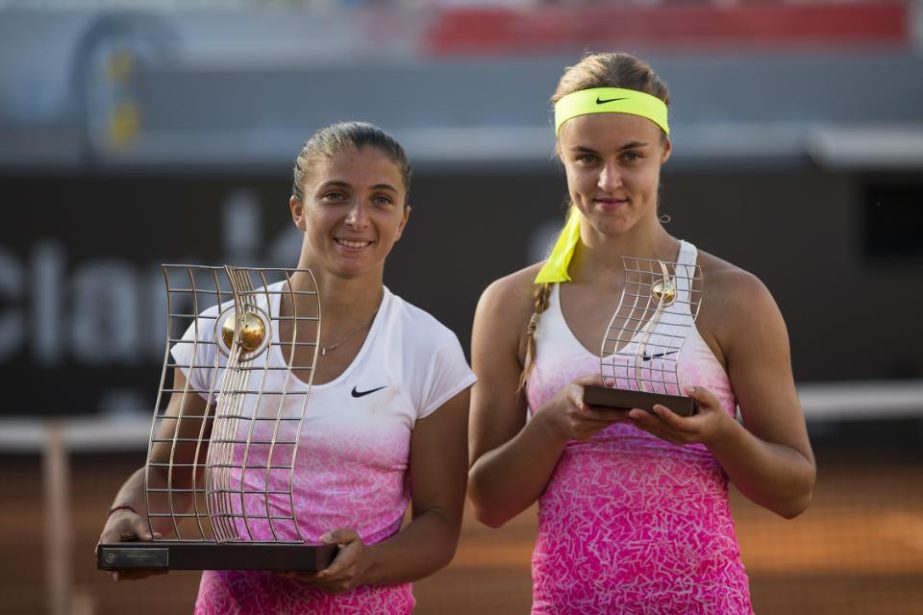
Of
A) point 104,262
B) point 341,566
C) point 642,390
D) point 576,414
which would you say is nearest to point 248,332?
point 341,566

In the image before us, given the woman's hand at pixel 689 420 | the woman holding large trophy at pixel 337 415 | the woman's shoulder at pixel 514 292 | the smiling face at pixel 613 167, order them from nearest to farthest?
the woman's hand at pixel 689 420
the woman holding large trophy at pixel 337 415
the smiling face at pixel 613 167
the woman's shoulder at pixel 514 292

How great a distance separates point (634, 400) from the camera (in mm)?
2188

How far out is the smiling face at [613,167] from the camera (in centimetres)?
241

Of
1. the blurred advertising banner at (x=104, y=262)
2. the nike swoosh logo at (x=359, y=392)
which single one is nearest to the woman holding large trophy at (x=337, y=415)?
the nike swoosh logo at (x=359, y=392)

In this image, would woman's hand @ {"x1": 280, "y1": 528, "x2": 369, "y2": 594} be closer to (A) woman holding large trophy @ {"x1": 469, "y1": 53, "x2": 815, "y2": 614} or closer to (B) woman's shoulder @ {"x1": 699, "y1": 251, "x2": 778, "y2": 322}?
(A) woman holding large trophy @ {"x1": 469, "y1": 53, "x2": 815, "y2": 614}

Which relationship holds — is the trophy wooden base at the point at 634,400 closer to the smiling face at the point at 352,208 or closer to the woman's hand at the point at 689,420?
the woman's hand at the point at 689,420

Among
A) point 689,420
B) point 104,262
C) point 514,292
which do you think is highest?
point 514,292

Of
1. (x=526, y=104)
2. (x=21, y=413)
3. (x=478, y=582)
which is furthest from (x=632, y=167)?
(x=526, y=104)

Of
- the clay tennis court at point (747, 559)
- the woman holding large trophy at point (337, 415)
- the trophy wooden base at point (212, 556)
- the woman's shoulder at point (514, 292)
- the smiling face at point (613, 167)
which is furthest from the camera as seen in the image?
the clay tennis court at point (747, 559)

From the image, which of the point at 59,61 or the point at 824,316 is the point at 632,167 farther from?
the point at 59,61

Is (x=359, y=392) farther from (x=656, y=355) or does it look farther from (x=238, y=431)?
(x=656, y=355)

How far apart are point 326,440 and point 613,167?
0.68 metres

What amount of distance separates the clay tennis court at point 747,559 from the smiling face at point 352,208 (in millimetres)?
3438

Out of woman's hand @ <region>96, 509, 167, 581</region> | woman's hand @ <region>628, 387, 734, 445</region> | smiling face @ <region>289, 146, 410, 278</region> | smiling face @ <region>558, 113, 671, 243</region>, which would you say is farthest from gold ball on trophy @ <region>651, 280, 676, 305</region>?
woman's hand @ <region>96, 509, 167, 581</region>
